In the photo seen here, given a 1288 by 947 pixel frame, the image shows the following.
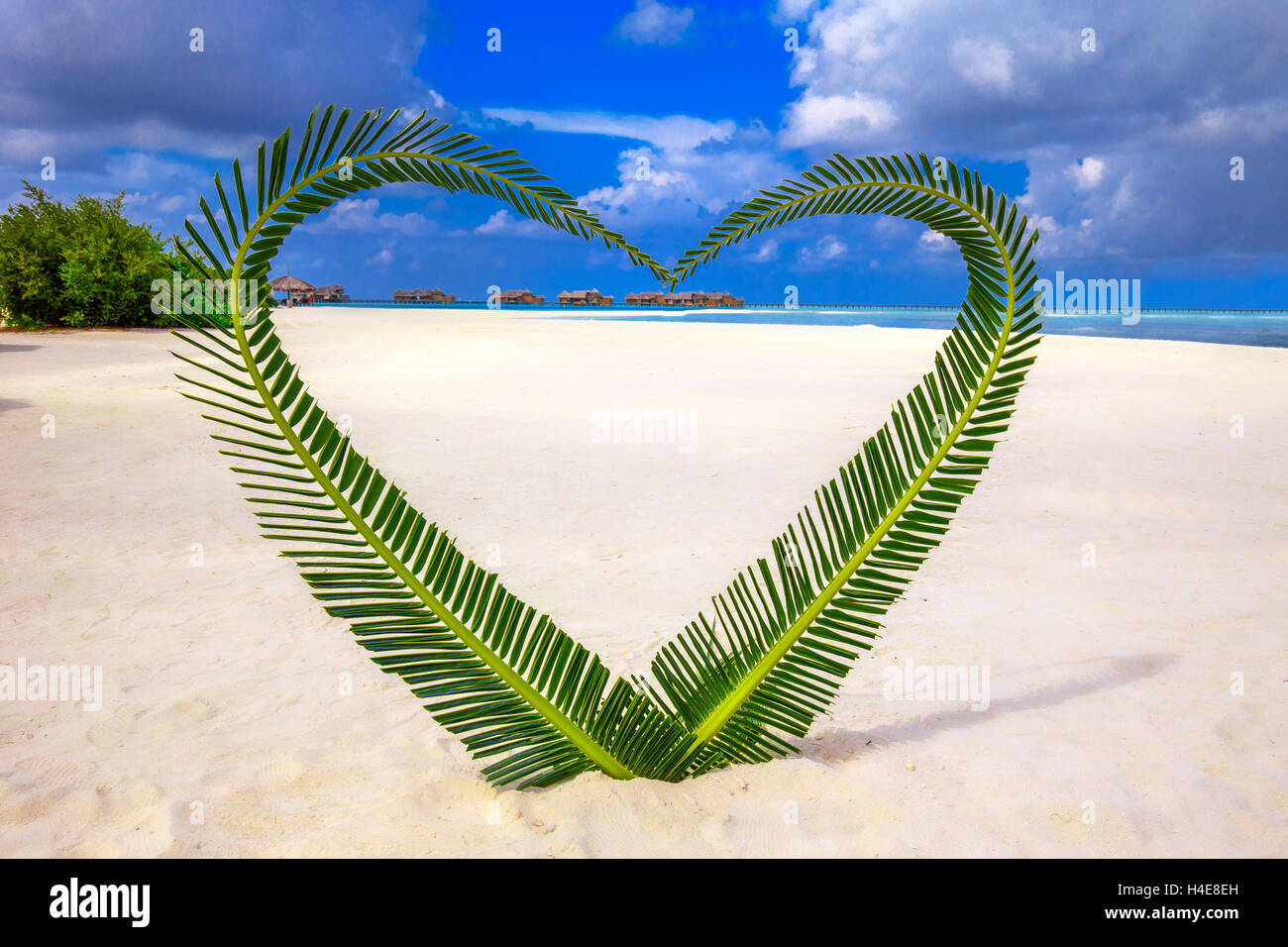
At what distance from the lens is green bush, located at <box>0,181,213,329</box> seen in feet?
76.5

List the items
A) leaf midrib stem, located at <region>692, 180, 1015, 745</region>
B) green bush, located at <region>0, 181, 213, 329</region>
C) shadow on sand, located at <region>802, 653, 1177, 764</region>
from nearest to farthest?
leaf midrib stem, located at <region>692, 180, 1015, 745</region>
shadow on sand, located at <region>802, 653, 1177, 764</region>
green bush, located at <region>0, 181, 213, 329</region>

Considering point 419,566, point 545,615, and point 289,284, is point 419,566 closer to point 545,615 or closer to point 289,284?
point 545,615

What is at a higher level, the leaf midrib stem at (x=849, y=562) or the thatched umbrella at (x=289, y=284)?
the thatched umbrella at (x=289, y=284)

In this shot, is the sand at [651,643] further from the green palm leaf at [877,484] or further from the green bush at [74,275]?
the green bush at [74,275]

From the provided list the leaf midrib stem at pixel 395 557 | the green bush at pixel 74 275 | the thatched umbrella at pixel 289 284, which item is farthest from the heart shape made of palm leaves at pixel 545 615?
the thatched umbrella at pixel 289 284

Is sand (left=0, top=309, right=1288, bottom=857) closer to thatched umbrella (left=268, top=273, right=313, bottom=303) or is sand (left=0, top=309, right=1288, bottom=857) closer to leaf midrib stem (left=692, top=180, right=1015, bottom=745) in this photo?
leaf midrib stem (left=692, top=180, right=1015, bottom=745)

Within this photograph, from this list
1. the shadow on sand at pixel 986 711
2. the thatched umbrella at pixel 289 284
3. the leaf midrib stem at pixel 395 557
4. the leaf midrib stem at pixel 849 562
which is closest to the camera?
the leaf midrib stem at pixel 395 557

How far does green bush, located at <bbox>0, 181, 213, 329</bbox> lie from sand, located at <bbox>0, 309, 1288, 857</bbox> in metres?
14.9

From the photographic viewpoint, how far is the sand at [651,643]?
2473 millimetres

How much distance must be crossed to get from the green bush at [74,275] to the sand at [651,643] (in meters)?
14.9

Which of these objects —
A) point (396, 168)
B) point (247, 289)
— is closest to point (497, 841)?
point (247, 289)

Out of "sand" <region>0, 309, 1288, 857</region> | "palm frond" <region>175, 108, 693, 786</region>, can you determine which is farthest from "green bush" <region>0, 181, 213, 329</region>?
"palm frond" <region>175, 108, 693, 786</region>

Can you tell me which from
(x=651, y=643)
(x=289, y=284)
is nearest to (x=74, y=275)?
Result: (x=651, y=643)
